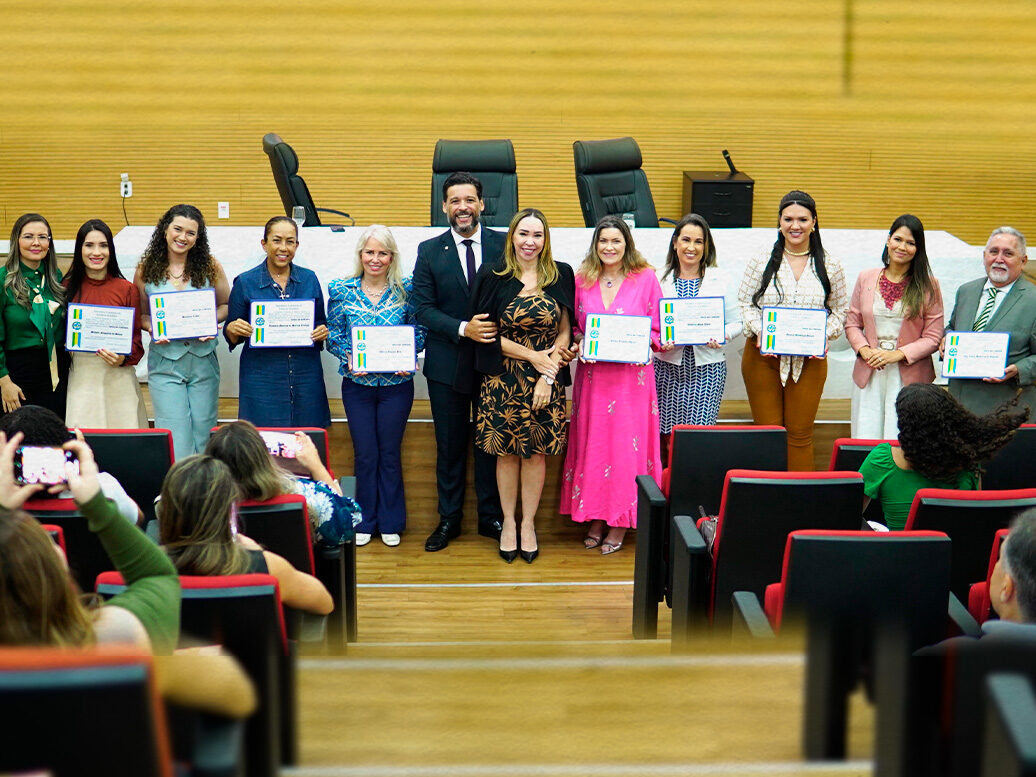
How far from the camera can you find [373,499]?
4531 millimetres

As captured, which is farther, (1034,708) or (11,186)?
(11,186)

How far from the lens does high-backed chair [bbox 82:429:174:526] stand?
336cm

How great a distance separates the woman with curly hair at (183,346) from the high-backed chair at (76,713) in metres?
3.43

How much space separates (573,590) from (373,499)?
975 mm

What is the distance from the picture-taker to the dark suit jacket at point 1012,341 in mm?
4270

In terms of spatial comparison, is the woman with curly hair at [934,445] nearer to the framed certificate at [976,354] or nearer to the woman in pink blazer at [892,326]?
the framed certificate at [976,354]

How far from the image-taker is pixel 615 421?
173 inches

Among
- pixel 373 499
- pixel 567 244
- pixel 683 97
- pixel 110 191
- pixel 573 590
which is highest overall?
pixel 683 97

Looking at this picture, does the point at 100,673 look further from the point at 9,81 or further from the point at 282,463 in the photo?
the point at 9,81

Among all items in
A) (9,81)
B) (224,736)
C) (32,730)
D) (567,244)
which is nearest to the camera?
(32,730)

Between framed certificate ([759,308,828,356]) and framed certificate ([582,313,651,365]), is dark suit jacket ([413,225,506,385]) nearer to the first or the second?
framed certificate ([582,313,651,365])

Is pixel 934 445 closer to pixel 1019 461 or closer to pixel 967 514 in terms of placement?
pixel 967 514

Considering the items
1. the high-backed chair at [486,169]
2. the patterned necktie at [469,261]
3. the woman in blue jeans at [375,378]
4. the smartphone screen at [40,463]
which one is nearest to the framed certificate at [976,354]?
the patterned necktie at [469,261]

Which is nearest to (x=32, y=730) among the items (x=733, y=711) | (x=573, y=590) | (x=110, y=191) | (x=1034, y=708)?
(x=733, y=711)
